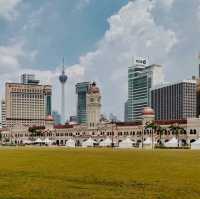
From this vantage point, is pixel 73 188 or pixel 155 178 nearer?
pixel 73 188

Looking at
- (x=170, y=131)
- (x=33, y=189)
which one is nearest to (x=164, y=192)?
(x=33, y=189)

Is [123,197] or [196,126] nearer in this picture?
[123,197]

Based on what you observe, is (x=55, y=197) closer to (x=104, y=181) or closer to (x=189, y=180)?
(x=104, y=181)

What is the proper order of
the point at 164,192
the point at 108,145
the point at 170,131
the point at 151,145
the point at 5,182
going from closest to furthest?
the point at 164,192 < the point at 5,182 < the point at 151,145 < the point at 108,145 < the point at 170,131

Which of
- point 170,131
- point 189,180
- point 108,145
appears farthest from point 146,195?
point 170,131

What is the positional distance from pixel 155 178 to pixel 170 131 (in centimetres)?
15629

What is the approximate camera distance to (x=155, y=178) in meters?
32.8

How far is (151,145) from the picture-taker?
5822 inches

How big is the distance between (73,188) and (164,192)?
15.6ft

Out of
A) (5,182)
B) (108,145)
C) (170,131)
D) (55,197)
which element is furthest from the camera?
(170,131)

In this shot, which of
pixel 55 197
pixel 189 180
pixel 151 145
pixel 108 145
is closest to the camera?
pixel 55 197

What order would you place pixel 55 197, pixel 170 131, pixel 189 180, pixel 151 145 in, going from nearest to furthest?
1. pixel 55 197
2. pixel 189 180
3. pixel 151 145
4. pixel 170 131

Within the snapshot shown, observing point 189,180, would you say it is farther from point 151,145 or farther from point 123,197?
point 151,145

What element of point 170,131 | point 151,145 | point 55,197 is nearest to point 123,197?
point 55,197
